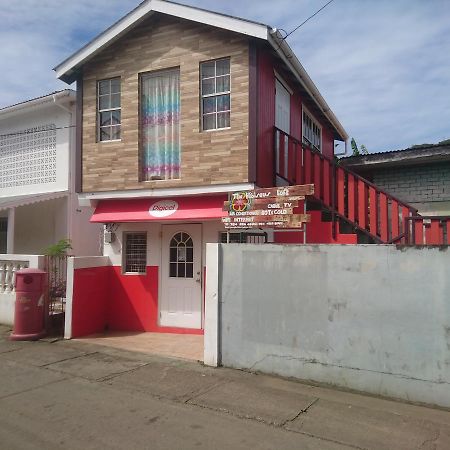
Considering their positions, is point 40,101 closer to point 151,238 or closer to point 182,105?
point 182,105

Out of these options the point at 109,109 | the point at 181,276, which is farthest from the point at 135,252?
the point at 109,109

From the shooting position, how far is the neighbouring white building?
1232cm

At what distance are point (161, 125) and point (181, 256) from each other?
269 centimetres

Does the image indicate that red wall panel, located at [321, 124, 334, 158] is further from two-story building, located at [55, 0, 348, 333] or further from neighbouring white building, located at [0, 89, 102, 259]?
neighbouring white building, located at [0, 89, 102, 259]

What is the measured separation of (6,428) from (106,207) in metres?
5.70

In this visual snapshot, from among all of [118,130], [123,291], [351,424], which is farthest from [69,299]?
[351,424]

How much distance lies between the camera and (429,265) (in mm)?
5305

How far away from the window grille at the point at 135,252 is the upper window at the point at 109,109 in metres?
2.13

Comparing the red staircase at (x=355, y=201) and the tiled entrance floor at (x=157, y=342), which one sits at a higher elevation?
the red staircase at (x=355, y=201)

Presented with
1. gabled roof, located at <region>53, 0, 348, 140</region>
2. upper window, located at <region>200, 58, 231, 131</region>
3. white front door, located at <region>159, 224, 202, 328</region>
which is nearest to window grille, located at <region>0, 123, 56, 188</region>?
gabled roof, located at <region>53, 0, 348, 140</region>

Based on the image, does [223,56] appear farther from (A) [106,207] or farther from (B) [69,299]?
(B) [69,299]

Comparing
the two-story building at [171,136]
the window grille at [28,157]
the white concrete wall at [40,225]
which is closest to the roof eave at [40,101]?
the window grille at [28,157]

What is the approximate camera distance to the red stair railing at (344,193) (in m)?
7.22

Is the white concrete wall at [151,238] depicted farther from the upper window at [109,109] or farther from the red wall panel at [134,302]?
the upper window at [109,109]
